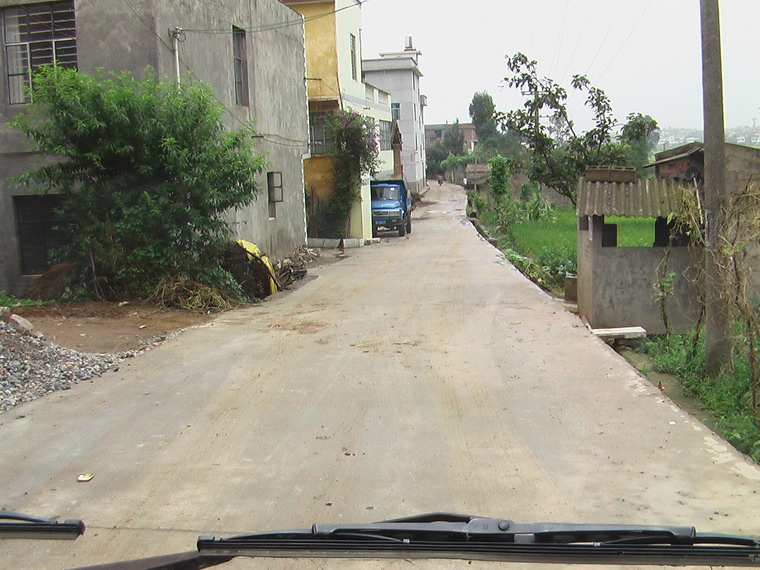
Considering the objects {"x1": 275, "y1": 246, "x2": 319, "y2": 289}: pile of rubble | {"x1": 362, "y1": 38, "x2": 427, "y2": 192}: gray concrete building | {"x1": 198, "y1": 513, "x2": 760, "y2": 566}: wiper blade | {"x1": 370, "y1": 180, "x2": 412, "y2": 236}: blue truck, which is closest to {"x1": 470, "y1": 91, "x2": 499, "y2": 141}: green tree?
{"x1": 362, "y1": 38, "x2": 427, "y2": 192}: gray concrete building

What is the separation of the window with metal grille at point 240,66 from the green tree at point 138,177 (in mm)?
5087

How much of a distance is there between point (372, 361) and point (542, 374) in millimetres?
2246

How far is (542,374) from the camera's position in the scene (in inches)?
382

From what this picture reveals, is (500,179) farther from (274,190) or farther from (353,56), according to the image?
(274,190)

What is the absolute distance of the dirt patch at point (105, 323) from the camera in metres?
11.8

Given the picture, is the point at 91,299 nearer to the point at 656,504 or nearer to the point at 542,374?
the point at 542,374

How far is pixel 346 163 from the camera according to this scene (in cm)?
3278

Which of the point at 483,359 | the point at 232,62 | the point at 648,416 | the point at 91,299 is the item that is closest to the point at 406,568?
the point at 648,416

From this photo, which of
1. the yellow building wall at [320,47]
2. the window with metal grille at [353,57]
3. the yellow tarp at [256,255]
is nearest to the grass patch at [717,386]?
the yellow tarp at [256,255]

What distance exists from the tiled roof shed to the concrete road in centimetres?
198

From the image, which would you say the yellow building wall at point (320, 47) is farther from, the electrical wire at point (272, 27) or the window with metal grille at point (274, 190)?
the window with metal grille at point (274, 190)

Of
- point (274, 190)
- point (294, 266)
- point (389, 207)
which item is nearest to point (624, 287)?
point (294, 266)

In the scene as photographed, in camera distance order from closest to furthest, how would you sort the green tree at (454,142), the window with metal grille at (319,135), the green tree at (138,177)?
the green tree at (138,177), the window with metal grille at (319,135), the green tree at (454,142)

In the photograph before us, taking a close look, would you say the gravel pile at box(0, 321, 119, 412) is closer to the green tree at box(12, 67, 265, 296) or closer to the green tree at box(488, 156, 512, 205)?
the green tree at box(12, 67, 265, 296)
